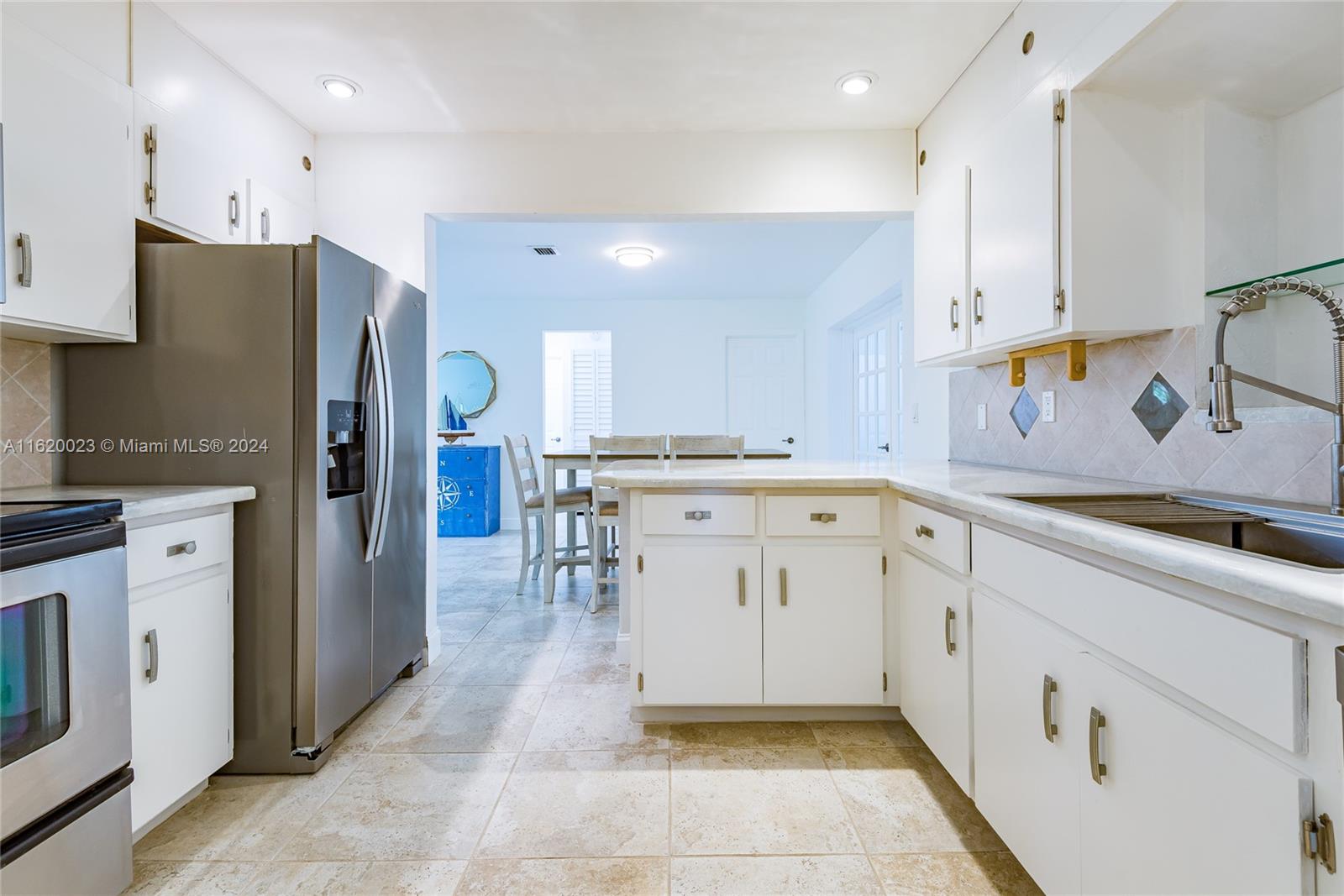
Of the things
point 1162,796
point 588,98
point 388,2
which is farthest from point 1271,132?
point 388,2

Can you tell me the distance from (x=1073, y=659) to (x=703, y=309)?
5681 mm

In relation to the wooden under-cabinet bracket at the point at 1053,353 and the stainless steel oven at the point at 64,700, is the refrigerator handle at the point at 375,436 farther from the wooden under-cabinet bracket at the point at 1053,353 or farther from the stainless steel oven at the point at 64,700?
the wooden under-cabinet bracket at the point at 1053,353

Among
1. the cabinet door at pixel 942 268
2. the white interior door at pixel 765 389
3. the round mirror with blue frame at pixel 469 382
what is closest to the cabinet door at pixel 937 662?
the cabinet door at pixel 942 268

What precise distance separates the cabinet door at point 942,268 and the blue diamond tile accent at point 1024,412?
1.07 ft

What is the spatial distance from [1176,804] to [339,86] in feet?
10.3

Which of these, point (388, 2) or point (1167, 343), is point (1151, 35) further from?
point (388, 2)

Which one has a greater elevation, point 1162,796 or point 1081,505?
point 1081,505

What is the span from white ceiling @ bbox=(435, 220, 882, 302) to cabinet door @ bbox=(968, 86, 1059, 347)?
148 cm

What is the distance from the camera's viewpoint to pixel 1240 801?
757 mm

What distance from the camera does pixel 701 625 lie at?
80.7 inches

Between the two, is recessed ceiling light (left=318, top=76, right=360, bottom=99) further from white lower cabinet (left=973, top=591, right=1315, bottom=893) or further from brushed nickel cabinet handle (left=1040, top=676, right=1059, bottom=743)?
brushed nickel cabinet handle (left=1040, top=676, right=1059, bottom=743)

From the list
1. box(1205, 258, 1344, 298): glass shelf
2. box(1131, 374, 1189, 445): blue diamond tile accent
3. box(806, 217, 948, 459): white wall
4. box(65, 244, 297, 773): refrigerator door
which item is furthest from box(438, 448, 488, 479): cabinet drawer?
box(1205, 258, 1344, 298): glass shelf

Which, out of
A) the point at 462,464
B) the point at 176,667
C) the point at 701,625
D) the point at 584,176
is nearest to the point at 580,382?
the point at 462,464

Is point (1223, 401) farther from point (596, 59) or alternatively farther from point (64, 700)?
point (64, 700)
